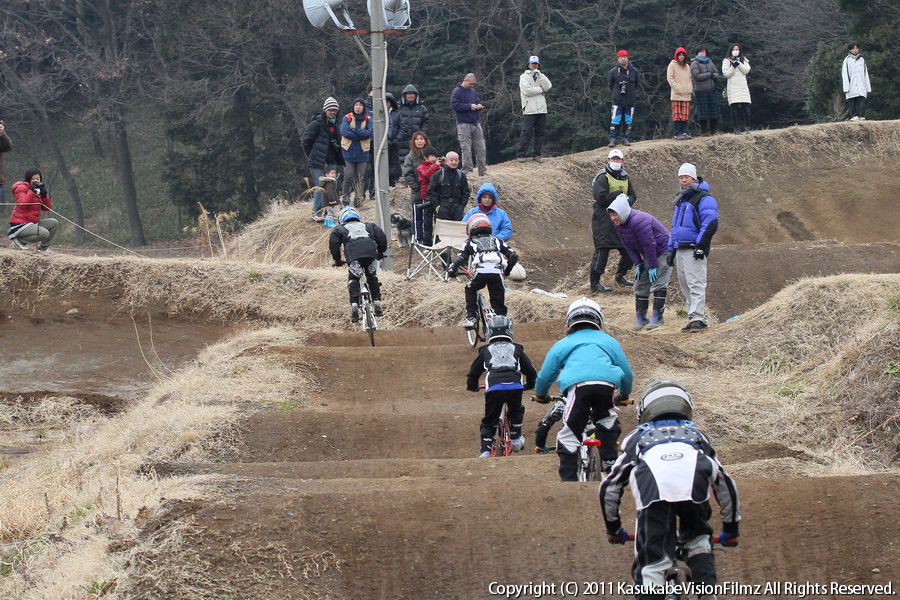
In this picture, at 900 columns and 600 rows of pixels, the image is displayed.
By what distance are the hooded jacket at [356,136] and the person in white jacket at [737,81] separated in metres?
10.1

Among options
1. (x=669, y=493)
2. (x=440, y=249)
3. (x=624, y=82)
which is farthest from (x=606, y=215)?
(x=669, y=493)

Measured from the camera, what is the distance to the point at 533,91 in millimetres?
22906

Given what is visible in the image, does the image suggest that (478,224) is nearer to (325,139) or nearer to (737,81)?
(325,139)

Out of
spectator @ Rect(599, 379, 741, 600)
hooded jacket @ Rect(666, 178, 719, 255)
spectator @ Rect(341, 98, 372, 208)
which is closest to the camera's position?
spectator @ Rect(599, 379, 741, 600)

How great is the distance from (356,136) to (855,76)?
13.8 meters

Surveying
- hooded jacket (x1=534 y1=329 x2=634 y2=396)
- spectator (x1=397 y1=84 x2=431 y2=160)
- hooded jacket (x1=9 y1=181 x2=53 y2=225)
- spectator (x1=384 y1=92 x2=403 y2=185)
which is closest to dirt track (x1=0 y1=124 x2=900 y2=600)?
hooded jacket (x1=534 y1=329 x2=634 y2=396)

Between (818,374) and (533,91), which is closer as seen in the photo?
(818,374)

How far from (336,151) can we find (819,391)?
41.0 feet

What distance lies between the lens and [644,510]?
537 centimetres

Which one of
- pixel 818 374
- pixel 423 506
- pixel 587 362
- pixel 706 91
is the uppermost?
pixel 706 91

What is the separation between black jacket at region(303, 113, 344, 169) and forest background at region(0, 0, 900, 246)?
15748 mm

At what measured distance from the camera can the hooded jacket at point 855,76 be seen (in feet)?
86.0

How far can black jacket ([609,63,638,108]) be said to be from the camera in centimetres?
2367

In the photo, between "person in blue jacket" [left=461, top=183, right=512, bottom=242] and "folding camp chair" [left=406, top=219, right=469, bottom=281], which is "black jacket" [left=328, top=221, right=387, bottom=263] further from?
"folding camp chair" [left=406, top=219, right=469, bottom=281]
